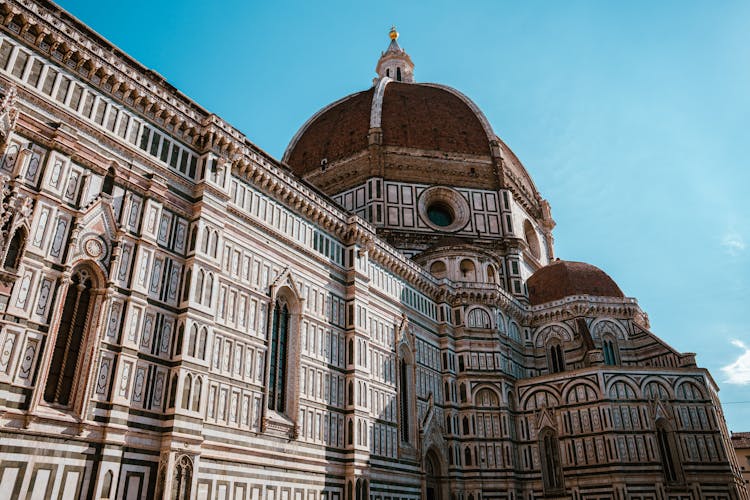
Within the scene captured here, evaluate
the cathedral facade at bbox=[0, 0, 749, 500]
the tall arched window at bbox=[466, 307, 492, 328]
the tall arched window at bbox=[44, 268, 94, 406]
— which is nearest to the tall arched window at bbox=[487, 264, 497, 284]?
the cathedral facade at bbox=[0, 0, 749, 500]

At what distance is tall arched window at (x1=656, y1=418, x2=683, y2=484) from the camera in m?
25.6

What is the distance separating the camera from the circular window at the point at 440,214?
36562 mm

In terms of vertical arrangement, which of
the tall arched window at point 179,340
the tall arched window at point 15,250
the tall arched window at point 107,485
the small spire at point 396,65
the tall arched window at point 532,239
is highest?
the small spire at point 396,65

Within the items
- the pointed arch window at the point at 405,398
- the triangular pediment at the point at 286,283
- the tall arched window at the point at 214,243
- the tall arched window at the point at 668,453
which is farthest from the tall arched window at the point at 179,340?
the tall arched window at the point at 668,453

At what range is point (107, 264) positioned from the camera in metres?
14.7

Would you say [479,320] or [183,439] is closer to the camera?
[183,439]

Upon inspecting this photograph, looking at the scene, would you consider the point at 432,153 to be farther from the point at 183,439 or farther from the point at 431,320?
the point at 183,439

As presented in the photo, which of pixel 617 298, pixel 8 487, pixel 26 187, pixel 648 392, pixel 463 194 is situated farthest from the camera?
pixel 463 194

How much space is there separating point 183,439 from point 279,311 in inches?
233

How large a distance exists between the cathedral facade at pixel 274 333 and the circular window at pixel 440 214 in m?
0.28

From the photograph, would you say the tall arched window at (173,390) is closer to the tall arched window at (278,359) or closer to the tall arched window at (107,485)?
the tall arched window at (107,485)

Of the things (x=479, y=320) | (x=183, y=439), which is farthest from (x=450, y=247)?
(x=183, y=439)

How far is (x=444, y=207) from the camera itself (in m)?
37.3

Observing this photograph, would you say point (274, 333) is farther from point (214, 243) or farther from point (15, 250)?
point (15, 250)
